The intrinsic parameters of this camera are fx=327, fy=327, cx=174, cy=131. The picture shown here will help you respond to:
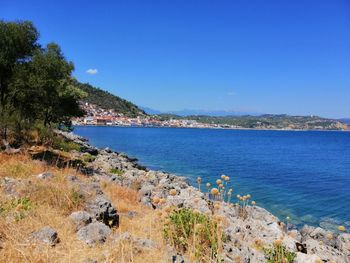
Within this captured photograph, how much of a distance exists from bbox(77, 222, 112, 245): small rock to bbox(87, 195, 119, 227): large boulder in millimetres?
1076

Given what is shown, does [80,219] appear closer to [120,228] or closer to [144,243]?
[120,228]

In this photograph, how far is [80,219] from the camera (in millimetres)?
7020

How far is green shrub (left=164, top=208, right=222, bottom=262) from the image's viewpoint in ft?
17.9

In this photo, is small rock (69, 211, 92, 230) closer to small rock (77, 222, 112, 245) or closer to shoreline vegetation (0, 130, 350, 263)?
shoreline vegetation (0, 130, 350, 263)

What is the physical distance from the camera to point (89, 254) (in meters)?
5.53

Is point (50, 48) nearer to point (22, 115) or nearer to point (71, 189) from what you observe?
point (22, 115)

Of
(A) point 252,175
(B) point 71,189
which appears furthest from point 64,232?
(A) point 252,175

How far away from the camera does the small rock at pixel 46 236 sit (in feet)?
18.6

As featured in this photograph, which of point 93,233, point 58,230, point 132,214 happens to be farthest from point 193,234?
point 132,214

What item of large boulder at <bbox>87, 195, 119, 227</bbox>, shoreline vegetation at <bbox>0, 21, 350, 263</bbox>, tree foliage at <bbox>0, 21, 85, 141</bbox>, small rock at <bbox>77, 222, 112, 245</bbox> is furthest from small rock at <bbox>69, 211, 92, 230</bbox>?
tree foliage at <bbox>0, 21, 85, 141</bbox>

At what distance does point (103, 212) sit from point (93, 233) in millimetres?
1447

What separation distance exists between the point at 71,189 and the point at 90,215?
4.84ft

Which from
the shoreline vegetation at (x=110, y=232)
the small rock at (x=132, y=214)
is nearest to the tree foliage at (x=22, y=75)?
the shoreline vegetation at (x=110, y=232)

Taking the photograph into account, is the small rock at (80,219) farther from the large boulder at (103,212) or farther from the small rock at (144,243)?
the small rock at (144,243)
